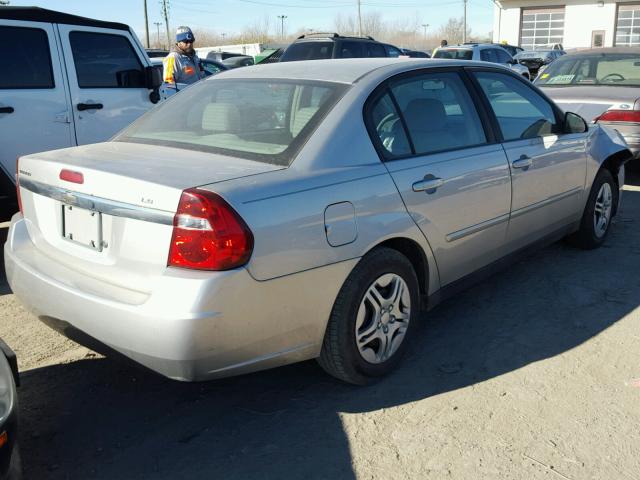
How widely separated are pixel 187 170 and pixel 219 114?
836mm

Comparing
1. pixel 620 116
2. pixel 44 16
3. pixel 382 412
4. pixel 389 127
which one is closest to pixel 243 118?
pixel 389 127

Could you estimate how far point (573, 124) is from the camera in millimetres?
4887

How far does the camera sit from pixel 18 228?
337cm

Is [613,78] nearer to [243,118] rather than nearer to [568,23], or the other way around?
[243,118]

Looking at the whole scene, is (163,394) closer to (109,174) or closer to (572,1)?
(109,174)

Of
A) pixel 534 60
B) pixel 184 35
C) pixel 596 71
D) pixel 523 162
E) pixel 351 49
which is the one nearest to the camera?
pixel 523 162

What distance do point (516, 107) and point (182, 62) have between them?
4.83 m

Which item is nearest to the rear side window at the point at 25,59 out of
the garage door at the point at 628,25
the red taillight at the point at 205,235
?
the red taillight at the point at 205,235

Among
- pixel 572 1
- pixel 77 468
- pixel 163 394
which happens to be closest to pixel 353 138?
pixel 163 394

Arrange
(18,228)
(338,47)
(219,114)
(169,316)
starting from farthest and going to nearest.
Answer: (338,47) → (219,114) → (18,228) → (169,316)

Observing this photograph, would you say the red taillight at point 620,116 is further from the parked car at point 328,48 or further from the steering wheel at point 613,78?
the parked car at point 328,48

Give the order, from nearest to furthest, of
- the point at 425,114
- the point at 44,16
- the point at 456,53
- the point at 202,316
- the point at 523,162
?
the point at 202,316 < the point at 425,114 < the point at 523,162 < the point at 44,16 < the point at 456,53

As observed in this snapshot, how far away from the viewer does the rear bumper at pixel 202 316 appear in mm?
2570

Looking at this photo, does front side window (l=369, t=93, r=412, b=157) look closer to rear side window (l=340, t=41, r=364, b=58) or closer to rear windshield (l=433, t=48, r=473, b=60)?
rear side window (l=340, t=41, r=364, b=58)
